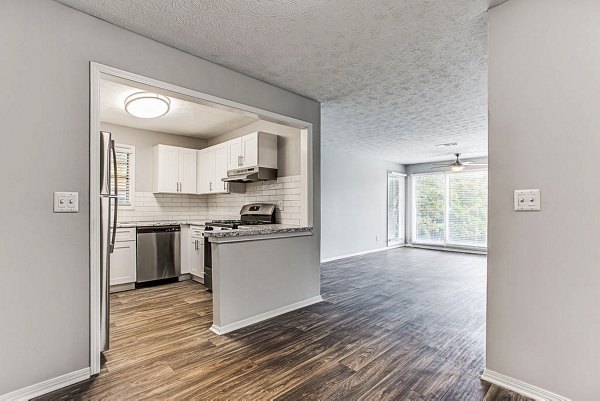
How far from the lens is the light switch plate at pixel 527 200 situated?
5.98ft

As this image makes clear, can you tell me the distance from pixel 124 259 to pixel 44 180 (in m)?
2.63

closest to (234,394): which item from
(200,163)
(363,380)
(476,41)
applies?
(363,380)

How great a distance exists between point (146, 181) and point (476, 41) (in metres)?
4.88

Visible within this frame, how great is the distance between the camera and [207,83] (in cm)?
270

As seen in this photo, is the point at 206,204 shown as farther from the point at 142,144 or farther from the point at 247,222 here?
the point at 247,222

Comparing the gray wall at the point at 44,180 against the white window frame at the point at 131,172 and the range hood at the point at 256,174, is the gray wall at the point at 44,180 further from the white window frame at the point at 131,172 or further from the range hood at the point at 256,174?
the white window frame at the point at 131,172

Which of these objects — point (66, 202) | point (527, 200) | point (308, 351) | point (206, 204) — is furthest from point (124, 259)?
point (527, 200)

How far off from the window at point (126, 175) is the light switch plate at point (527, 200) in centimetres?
508

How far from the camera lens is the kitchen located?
9.39 ft

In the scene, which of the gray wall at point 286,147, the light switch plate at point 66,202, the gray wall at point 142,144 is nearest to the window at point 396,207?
the gray wall at point 286,147

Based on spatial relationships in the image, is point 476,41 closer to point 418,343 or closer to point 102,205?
point 418,343

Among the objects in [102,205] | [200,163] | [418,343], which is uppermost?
[200,163]

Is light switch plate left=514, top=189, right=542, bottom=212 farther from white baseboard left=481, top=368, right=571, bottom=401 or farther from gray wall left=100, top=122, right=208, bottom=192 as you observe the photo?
gray wall left=100, top=122, right=208, bottom=192

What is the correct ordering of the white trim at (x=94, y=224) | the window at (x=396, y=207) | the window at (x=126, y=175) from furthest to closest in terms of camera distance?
the window at (x=396, y=207) < the window at (x=126, y=175) < the white trim at (x=94, y=224)
